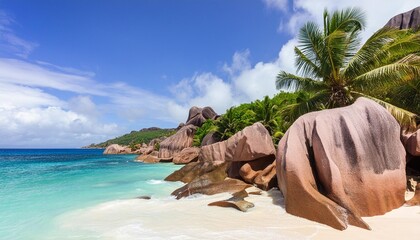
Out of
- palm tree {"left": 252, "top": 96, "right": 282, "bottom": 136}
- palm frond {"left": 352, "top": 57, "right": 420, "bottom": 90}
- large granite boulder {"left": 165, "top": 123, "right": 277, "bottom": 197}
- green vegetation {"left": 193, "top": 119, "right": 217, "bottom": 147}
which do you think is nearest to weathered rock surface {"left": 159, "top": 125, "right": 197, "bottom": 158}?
green vegetation {"left": 193, "top": 119, "right": 217, "bottom": 147}

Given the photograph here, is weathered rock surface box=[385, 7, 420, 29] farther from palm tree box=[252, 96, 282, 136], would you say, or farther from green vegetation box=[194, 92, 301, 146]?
palm tree box=[252, 96, 282, 136]

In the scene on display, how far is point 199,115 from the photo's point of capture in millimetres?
48906

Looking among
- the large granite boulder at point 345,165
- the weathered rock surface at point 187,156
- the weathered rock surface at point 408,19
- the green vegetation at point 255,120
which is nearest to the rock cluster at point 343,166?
the large granite boulder at point 345,165

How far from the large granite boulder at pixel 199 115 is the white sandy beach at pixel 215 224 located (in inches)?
1475

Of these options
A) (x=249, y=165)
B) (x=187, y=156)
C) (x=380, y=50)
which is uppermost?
(x=380, y=50)

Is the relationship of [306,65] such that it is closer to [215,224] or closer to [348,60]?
[348,60]

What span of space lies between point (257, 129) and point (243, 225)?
7.26 m

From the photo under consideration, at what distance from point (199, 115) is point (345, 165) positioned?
4093cm

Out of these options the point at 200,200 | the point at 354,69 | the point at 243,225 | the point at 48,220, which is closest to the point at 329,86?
the point at 354,69

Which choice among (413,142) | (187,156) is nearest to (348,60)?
(413,142)

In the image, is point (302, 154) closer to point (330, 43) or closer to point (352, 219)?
point (352, 219)

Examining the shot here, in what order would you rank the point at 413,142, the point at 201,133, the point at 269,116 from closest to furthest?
the point at 413,142
the point at 269,116
the point at 201,133

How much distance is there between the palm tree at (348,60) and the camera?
506 inches

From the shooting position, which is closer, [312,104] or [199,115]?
[312,104]
